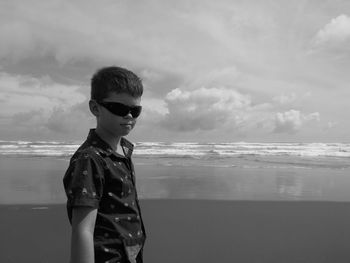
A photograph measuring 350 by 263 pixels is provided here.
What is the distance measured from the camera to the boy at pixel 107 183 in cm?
169

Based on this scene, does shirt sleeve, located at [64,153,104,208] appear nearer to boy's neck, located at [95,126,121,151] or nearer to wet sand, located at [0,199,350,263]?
boy's neck, located at [95,126,121,151]

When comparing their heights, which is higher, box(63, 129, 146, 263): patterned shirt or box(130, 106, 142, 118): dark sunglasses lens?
box(130, 106, 142, 118): dark sunglasses lens

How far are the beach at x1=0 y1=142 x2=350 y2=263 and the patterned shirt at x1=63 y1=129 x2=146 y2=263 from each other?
2533 mm

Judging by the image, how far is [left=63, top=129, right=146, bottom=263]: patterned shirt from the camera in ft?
5.59

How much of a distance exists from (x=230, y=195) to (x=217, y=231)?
314 cm

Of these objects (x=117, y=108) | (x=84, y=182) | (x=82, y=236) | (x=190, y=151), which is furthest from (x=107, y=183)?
(x=190, y=151)

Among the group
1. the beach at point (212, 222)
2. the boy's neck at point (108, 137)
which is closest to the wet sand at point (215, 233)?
the beach at point (212, 222)

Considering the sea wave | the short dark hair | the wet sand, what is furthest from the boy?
the sea wave

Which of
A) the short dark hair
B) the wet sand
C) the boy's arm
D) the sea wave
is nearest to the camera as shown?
the boy's arm

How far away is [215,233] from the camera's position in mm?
5129

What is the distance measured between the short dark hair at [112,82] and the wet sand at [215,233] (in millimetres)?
2892

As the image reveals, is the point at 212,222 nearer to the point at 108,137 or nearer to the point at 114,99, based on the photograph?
the point at 108,137

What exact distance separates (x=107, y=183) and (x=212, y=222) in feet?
13.9

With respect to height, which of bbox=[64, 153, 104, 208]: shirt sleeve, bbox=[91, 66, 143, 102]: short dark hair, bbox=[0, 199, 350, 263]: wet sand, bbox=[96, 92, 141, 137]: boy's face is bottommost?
bbox=[0, 199, 350, 263]: wet sand
